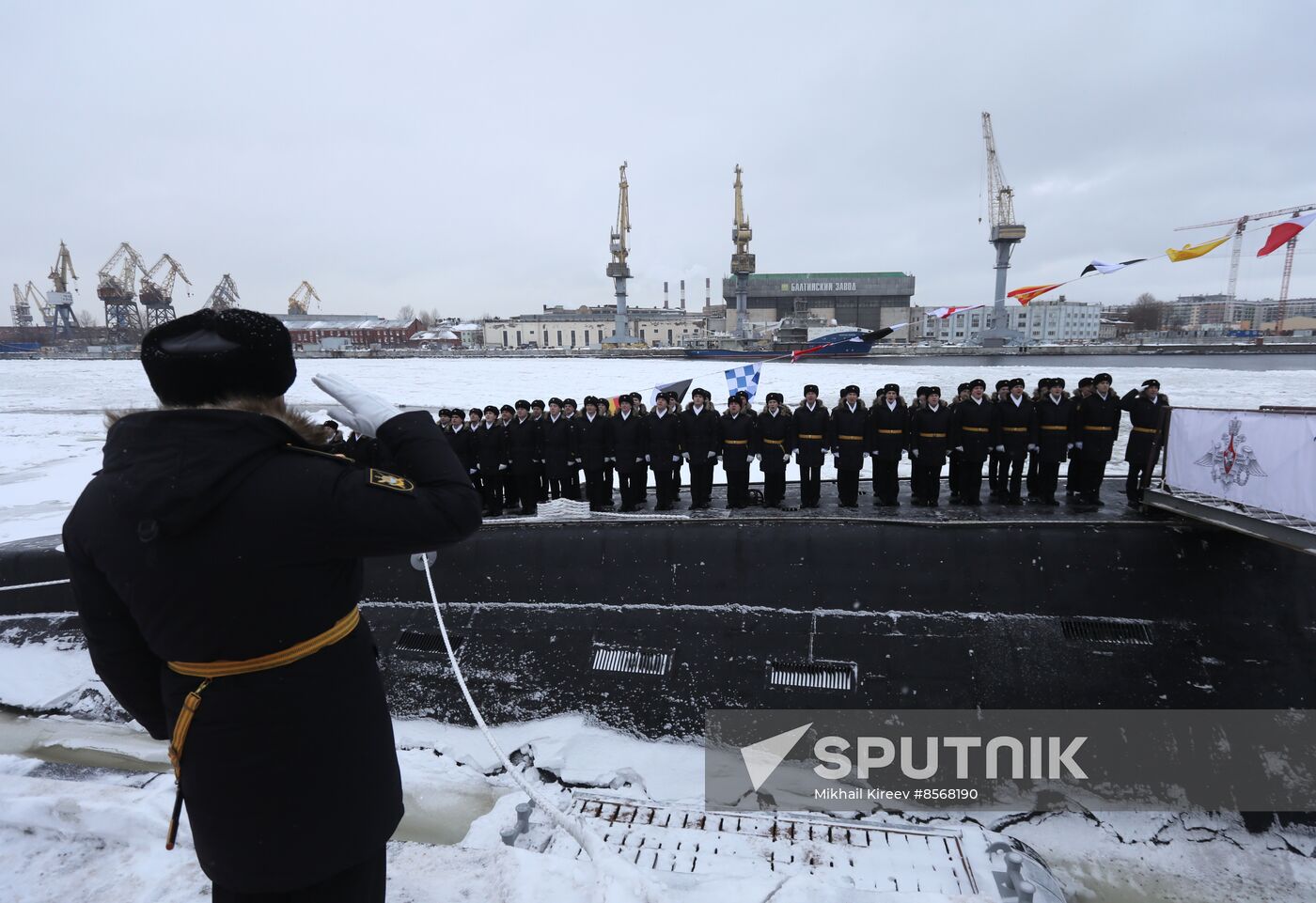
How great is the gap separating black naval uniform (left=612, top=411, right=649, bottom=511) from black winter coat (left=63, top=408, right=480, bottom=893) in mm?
6725

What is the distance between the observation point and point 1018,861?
3543 mm

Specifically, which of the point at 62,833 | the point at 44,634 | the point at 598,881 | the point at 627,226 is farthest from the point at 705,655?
the point at 627,226

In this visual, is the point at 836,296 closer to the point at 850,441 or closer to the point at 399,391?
the point at 399,391

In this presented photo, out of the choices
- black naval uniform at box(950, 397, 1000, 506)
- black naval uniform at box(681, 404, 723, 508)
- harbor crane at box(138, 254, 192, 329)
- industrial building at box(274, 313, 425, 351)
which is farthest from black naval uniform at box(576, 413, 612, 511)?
industrial building at box(274, 313, 425, 351)

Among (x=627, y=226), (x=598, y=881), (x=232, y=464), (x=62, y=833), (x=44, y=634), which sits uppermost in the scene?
(x=627, y=226)

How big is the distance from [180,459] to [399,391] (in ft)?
102

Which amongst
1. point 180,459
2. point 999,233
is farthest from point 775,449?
point 999,233

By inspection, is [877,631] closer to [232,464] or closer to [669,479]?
[669,479]

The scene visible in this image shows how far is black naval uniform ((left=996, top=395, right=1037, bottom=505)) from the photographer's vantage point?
7.55 m

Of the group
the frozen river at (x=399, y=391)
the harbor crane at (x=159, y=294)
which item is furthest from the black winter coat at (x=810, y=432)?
the harbor crane at (x=159, y=294)

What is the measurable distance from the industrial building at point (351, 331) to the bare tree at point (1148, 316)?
399ft

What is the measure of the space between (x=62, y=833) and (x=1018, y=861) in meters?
4.71

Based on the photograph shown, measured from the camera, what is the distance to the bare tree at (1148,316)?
11869cm

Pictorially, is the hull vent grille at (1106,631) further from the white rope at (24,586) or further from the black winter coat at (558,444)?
the white rope at (24,586)
